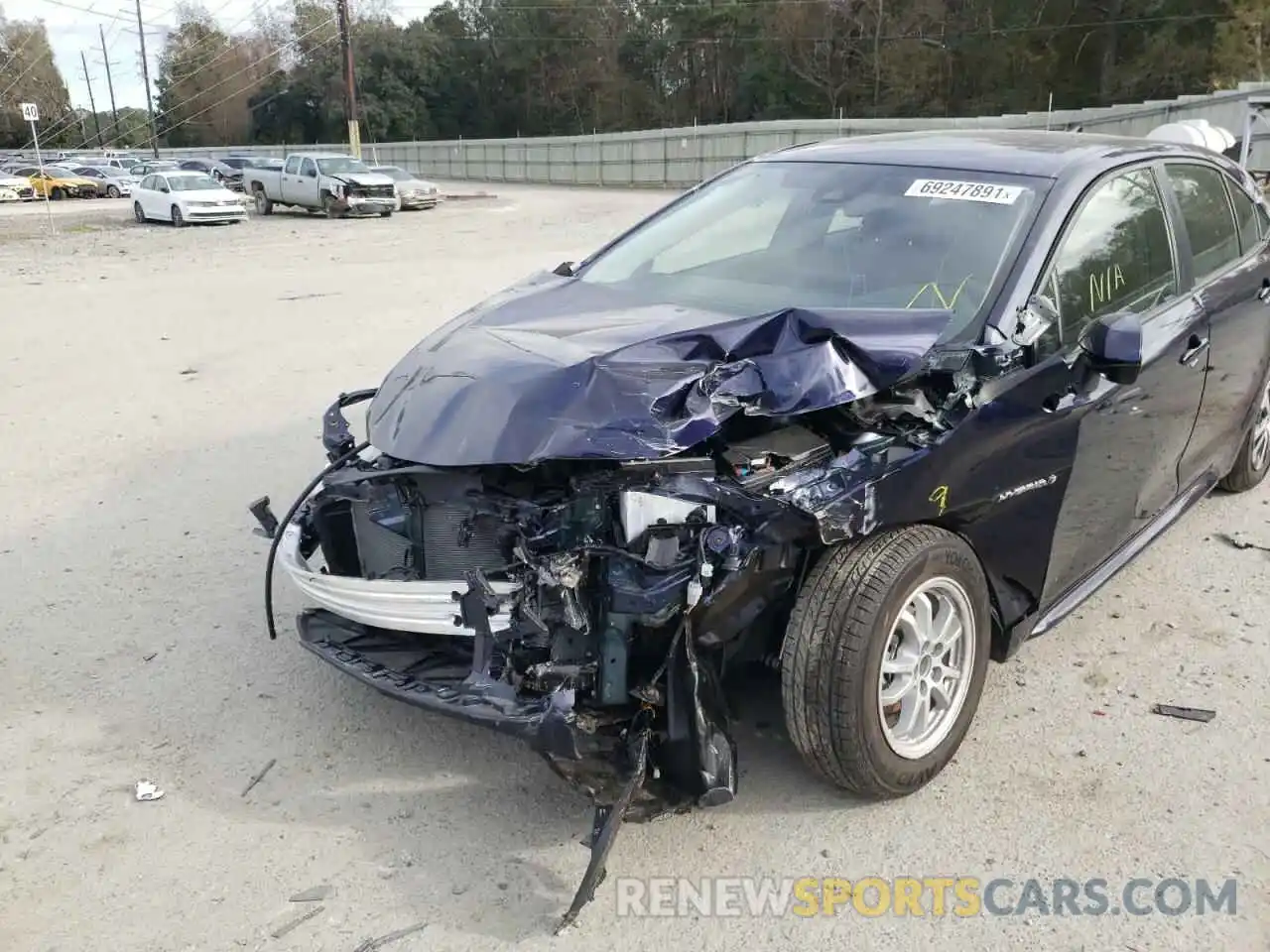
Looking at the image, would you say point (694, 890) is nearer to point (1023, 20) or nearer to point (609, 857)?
point (609, 857)

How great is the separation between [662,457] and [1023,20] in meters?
55.7

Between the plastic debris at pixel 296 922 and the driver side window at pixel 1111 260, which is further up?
the driver side window at pixel 1111 260

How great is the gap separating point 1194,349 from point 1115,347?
3.45 ft

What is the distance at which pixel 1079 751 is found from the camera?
3.31 metres

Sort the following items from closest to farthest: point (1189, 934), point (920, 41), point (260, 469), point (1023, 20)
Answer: point (1189, 934) → point (260, 469) → point (1023, 20) → point (920, 41)

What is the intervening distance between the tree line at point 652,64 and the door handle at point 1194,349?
1700 inches

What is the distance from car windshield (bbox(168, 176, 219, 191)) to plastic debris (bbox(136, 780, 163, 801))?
2687 centimetres

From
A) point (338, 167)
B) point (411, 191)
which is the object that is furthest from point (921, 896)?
point (411, 191)

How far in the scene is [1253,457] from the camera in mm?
5379

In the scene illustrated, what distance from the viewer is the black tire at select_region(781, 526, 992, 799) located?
277 centimetres

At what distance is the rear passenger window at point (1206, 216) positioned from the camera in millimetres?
4250

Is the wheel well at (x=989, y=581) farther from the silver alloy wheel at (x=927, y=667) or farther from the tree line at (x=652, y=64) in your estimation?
the tree line at (x=652, y=64)

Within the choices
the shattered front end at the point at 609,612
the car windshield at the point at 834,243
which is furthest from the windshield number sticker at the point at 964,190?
the shattered front end at the point at 609,612

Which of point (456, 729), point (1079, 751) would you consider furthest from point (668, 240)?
point (1079, 751)
